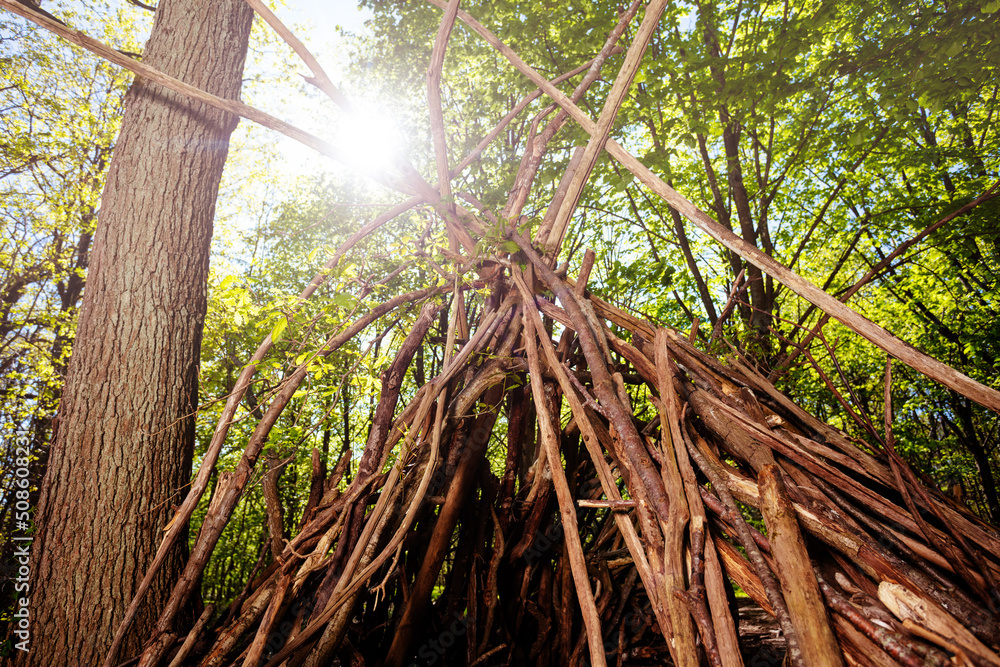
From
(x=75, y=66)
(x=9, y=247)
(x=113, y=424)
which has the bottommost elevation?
(x=113, y=424)

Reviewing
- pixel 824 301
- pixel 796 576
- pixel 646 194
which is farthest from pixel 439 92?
pixel 646 194

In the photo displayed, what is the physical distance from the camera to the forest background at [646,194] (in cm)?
419

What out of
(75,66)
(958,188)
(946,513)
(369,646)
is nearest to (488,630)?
(369,646)

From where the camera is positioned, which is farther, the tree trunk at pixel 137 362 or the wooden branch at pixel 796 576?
the tree trunk at pixel 137 362

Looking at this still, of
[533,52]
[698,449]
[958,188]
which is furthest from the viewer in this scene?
[958,188]

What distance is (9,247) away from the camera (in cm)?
769

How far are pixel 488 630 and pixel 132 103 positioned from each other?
3.29 metres

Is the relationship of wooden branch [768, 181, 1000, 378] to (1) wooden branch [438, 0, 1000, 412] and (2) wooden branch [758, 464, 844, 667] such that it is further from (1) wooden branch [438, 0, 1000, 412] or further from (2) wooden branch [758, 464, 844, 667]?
(2) wooden branch [758, 464, 844, 667]

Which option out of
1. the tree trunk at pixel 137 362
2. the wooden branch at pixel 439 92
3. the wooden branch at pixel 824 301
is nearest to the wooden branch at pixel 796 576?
the wooden branch at pixel 824 301

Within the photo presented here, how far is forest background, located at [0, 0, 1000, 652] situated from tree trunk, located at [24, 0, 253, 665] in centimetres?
39

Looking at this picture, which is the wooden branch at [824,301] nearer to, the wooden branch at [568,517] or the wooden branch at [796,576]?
the wooden branch at [796,576]

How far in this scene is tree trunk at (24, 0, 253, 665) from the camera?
6.32ft

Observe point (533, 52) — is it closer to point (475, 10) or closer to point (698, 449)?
point (475, 10)

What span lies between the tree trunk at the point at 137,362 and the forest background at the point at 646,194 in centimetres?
39
